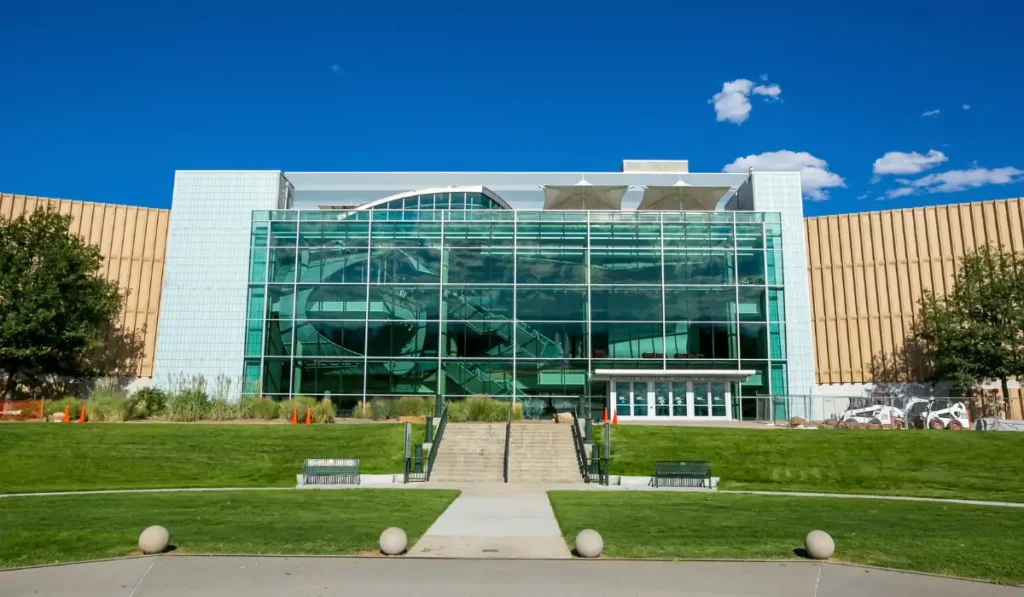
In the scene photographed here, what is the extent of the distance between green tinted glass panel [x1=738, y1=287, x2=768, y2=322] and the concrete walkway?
900 inches

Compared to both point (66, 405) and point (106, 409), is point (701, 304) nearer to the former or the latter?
point (106, 409)

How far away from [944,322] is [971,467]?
59.2ft

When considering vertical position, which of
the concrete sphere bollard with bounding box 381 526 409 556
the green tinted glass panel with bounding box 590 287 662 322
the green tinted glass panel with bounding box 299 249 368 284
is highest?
the green tinted glass panel with bounding box 299 249 368 284

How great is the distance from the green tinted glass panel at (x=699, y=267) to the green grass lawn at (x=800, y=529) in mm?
21920

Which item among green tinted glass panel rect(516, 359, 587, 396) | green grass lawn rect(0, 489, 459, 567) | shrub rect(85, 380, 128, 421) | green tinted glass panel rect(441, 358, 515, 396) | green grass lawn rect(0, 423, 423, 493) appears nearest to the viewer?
green grass lawn rect(0, 489, 459, 567)

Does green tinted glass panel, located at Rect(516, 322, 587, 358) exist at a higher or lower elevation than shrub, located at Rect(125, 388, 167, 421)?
higher

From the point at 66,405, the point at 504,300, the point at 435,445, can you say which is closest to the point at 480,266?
the point at 504,300

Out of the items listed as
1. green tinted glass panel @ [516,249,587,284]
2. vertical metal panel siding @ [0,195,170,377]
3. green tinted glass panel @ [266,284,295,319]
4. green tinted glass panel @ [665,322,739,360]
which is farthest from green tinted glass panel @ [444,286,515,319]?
vertical metal panel siding @ [0,195,170,377]

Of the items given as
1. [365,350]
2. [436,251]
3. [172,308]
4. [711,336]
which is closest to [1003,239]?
[711,336]

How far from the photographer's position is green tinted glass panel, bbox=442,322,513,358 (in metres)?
40.1

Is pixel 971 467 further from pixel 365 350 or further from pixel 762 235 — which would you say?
pixel 365 350

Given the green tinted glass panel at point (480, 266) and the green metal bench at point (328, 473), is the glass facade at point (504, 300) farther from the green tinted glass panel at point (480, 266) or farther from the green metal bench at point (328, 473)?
the green metal bench at point (328, 473)

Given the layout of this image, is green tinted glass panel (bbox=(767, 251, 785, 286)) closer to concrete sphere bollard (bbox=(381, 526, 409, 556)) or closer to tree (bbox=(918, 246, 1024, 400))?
tree (bbox=(918, 246, 1024, 400))

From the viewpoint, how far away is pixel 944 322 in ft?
131
